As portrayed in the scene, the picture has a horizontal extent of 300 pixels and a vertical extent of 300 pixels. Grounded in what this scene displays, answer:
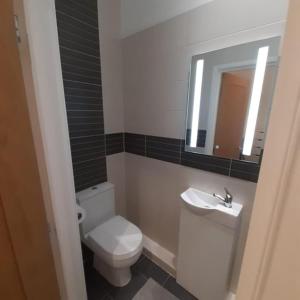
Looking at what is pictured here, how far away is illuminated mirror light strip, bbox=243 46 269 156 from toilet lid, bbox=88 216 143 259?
3.58 feet

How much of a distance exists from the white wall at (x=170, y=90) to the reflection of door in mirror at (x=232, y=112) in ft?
0.64

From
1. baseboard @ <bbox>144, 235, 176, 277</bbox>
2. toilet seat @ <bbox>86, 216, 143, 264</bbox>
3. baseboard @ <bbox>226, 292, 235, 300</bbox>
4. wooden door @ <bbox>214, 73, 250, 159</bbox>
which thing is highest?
wooden door @ <bbox>214, 73, 250, 159</bbox>

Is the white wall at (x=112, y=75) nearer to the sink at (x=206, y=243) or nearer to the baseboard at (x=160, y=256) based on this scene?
the baseboard at (x=160, y=256)

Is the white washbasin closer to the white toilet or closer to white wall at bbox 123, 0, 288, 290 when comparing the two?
white wall at bbox 123, 0, 288, 290

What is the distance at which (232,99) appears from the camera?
47.6 inches

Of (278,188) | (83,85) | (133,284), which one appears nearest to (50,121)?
(278,188)

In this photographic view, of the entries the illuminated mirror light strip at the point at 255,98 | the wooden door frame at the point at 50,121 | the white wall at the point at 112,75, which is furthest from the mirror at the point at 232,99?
the wooden door frame at the point at 50,121

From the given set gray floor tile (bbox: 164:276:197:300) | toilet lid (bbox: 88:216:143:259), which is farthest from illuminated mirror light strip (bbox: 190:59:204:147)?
gray floor tile (bbox: 164:276:197:300)

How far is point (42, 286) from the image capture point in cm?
60

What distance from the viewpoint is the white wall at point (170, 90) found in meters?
1.05

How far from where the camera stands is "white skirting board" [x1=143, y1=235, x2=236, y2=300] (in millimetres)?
1625

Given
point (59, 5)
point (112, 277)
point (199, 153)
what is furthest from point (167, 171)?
point (59, 5)

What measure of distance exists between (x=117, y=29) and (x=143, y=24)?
11.8 inches

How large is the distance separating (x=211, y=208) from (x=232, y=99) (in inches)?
30.5
